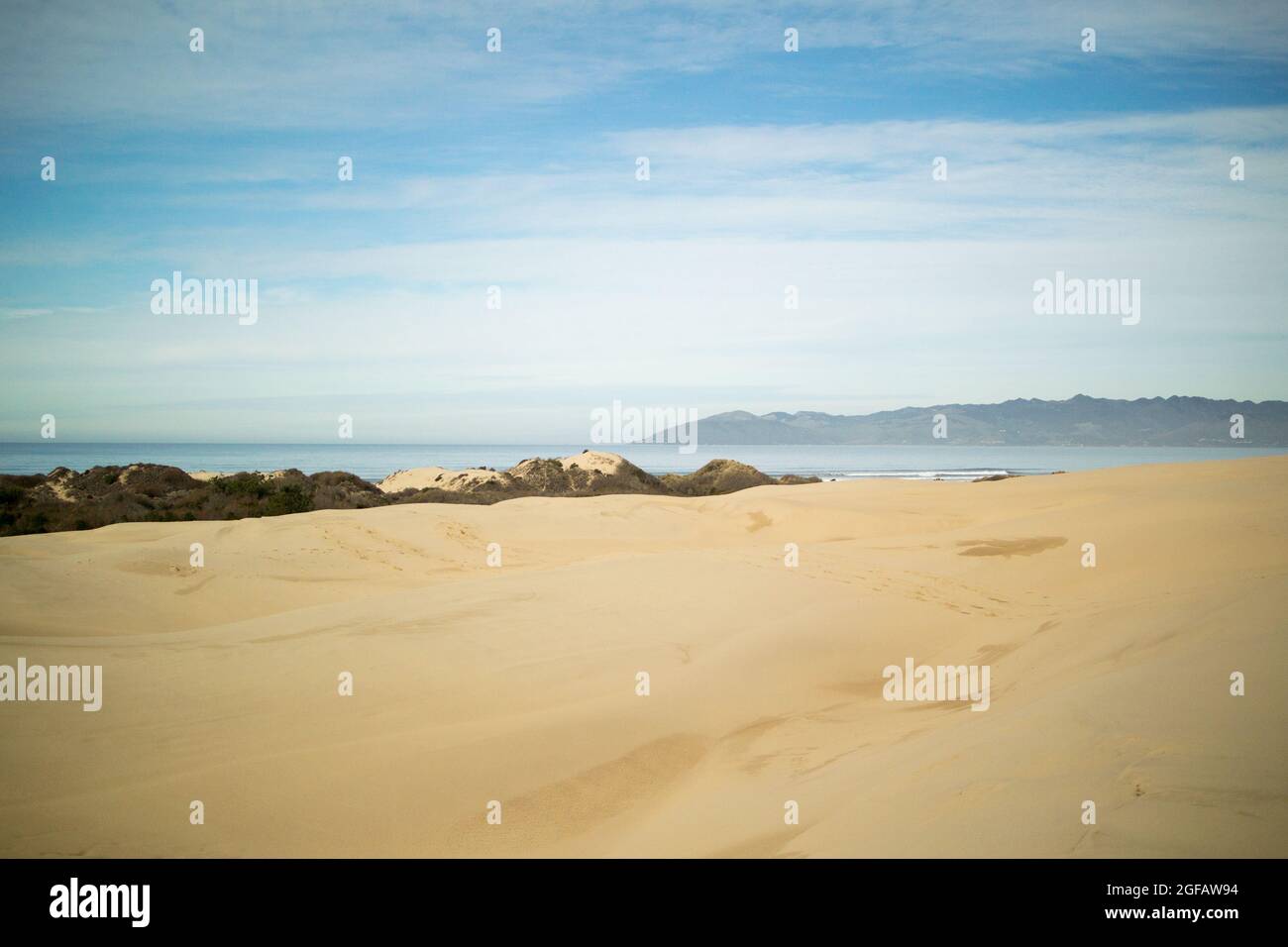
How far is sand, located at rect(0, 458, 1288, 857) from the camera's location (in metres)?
4.15

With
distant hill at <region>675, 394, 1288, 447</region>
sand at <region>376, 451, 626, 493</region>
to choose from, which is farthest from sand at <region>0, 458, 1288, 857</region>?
distant hill at <region>675, 394, 1288, 447</region>

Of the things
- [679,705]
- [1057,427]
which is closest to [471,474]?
[679,705]

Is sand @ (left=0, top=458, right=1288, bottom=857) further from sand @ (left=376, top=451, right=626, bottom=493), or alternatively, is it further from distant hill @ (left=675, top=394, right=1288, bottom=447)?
distant hill @ (left=675, top=394, right=1288, bottom=447)

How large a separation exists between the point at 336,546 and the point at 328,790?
9.48 metres

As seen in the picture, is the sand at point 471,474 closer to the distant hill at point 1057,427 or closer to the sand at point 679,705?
the sand at point 679,705

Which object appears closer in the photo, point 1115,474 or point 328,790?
point 328,790

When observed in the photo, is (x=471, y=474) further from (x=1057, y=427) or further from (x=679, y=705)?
(x=1057, y=427)

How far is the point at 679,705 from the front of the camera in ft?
21.9

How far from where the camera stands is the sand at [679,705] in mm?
4152

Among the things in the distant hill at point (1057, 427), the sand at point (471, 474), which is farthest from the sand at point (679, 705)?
the distant hill at point (1057, 427)
